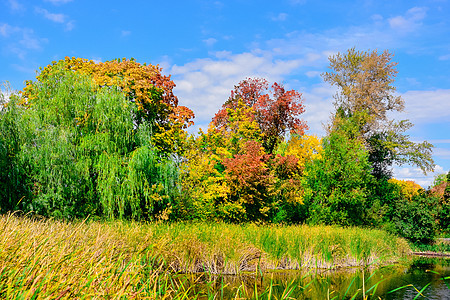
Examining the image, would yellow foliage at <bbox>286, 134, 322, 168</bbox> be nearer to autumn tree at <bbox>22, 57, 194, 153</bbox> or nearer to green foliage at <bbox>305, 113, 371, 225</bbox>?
green foliage at <bbox>305, 113, 371, 225</bbox>

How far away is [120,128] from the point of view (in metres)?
14.2

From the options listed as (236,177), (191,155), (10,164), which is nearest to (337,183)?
(236,177)

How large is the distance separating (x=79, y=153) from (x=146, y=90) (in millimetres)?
5816

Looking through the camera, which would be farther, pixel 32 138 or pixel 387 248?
pixel 387 248

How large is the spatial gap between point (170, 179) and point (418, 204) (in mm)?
19886

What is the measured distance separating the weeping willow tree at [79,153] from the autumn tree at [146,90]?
197 centimetres

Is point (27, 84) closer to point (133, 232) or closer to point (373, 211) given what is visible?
point (133, 232)

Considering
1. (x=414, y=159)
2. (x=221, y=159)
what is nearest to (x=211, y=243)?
(x=221, y=159)

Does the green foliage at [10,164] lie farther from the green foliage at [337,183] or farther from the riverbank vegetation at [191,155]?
the green foliage at [337,183]

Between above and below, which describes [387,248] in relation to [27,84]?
below

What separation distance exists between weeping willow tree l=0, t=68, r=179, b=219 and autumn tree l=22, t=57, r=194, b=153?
1.97m

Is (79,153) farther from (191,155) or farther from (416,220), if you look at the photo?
(416,220)

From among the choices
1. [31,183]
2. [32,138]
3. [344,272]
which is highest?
[32,138]

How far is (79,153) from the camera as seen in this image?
1332 centimetres
